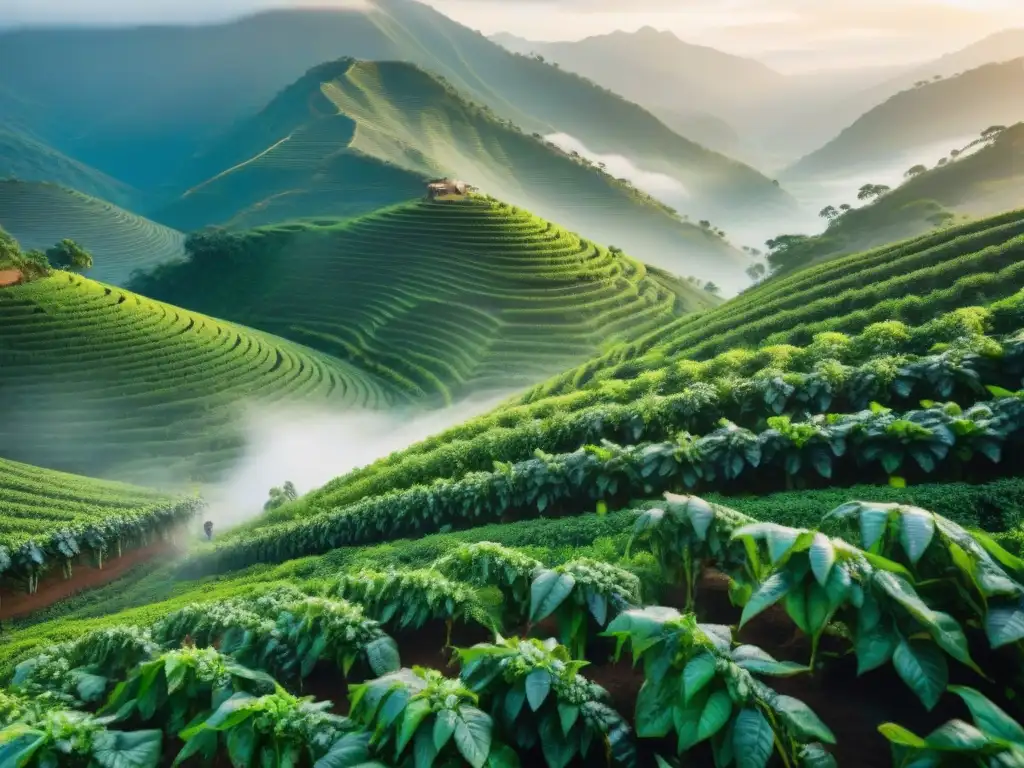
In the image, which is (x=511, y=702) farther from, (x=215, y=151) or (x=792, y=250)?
(x=215, y=151)

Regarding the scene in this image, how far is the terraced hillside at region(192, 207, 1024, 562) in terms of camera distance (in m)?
5.44

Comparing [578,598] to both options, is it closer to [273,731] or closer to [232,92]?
[273,731]

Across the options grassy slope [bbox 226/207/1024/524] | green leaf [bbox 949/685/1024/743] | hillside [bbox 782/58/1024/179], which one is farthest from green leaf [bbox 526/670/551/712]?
hillside [bbox 782/58/1024/179]

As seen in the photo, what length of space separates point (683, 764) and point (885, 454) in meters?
2.91

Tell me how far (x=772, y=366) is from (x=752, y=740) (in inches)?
223

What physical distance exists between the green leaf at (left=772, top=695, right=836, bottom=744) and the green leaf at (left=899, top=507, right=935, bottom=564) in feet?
1.70

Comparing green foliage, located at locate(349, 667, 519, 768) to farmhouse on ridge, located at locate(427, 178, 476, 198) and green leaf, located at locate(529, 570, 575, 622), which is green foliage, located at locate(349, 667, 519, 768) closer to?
green leaf, located at locate(529, 570, 575, 622)

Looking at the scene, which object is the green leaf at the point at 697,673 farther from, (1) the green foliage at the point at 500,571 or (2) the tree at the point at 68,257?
(2) the tree at the point at 68,257

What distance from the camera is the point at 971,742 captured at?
1419mm

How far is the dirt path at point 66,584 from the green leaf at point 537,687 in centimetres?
1089

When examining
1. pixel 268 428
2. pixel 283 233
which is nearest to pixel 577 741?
pixel 268 428

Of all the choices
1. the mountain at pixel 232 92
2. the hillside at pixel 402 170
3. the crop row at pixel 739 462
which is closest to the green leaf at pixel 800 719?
the crop row at pixel 739 462

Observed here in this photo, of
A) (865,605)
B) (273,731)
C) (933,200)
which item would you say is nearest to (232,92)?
(933,200)

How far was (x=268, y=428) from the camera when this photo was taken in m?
19.9
